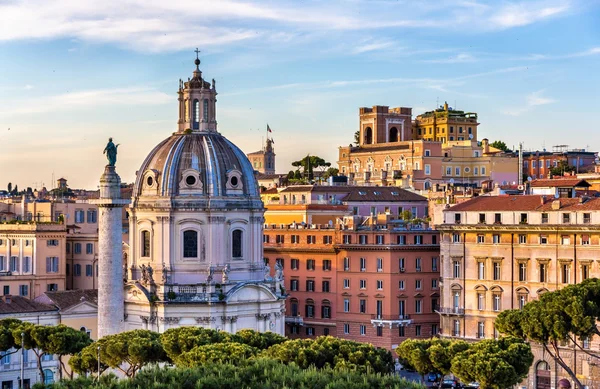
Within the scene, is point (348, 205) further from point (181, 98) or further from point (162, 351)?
point (162, 351)

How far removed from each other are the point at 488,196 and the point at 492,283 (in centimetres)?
742

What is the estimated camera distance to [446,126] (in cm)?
14788

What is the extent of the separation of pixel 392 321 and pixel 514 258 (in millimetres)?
12947

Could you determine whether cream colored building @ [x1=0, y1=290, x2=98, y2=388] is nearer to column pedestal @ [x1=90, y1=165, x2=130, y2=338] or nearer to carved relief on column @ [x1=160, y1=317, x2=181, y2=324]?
carved relief on column @ [x1=160, y1=317, x2=181, y2=324]

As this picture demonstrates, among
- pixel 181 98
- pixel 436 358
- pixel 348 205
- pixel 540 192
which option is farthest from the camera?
pixel 348 205

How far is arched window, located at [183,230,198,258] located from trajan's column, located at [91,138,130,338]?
1151 cm

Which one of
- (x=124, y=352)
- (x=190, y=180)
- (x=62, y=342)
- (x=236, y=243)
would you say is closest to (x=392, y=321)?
(x=236, y=243)

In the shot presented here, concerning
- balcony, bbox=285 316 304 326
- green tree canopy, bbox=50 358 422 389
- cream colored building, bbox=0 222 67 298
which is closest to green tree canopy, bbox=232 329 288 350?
green tree canopy, bbox=50 358 422 389

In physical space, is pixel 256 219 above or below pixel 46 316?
above

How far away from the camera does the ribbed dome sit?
85.6 m

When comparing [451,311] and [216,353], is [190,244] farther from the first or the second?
[216,353]

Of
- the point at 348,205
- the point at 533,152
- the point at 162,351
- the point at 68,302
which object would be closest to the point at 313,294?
the point at 348,205

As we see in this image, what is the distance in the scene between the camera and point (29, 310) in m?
83.7

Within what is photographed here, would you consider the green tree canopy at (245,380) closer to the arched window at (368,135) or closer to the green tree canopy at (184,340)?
the green tree canopy at (184,340)
